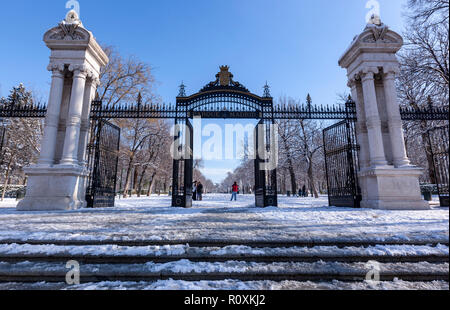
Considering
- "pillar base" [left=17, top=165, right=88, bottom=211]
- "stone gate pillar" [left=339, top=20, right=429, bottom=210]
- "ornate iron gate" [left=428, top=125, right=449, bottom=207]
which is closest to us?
"pillar base" [left=17, top=165, right=88, bottom=211]

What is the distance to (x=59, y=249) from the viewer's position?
11.2 feet

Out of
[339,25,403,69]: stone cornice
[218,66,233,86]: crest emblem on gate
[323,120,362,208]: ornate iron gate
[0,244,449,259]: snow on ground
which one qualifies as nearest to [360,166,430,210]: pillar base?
[323,120,362,208]: ornate iron gate

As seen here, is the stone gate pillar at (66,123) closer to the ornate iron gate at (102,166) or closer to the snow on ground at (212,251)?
the ornate iron gate at (102,166)

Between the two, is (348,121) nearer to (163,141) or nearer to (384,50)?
(384,50)

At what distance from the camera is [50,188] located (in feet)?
29.4

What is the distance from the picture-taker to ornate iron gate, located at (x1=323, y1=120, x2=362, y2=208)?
10438 millimetres

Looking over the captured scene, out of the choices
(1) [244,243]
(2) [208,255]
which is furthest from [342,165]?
(2) [208,255]

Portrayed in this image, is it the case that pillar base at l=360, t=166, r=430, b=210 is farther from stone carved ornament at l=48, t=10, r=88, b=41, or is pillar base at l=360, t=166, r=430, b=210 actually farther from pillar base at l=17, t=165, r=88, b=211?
stone carved ornament at l=48, t=10, r=88, b=41

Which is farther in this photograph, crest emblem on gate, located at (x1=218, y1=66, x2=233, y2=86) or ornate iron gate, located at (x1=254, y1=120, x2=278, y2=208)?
crest emblem on gate, located at (x1=218, y1=66, x2=233, y2=86)

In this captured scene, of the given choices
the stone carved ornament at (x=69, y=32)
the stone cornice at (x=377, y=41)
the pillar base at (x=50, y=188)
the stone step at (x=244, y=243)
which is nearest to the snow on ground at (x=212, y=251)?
the stone step at (x=244, y=243)

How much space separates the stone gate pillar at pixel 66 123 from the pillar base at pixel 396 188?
12.7m

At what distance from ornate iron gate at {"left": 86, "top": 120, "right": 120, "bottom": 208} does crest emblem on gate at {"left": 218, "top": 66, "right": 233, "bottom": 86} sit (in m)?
6.22

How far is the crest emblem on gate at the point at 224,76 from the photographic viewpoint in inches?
462

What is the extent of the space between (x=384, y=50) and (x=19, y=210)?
17506 millimetres
